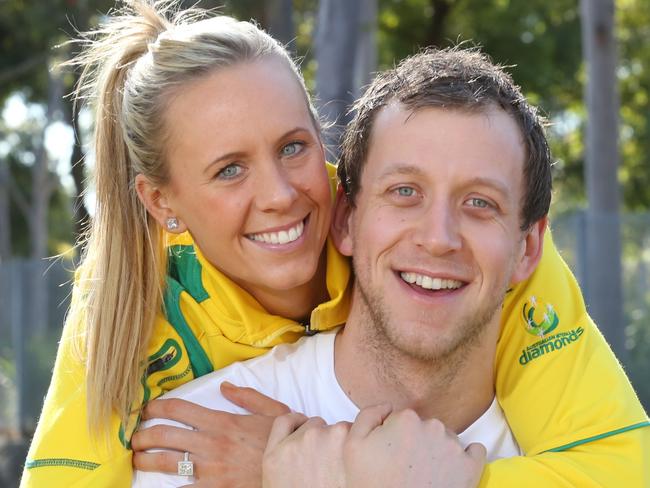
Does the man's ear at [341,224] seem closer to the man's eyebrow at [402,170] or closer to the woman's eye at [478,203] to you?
the man's eyebrow at [402,170]

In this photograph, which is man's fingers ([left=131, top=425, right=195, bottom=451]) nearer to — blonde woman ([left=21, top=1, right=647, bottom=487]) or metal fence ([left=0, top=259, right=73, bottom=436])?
blonde woman ([left=21, top=1, right=647, bottom=487])

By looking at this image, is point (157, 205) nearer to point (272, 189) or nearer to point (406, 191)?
point (272, 189)

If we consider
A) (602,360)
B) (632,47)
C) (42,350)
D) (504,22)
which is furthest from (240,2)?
(632,47)

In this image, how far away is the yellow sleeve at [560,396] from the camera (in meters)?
3.09

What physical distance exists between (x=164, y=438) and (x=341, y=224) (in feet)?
3.19

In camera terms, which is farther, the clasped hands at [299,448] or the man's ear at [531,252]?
the man's ear at [531,252]

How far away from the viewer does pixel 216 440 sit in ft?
10.4

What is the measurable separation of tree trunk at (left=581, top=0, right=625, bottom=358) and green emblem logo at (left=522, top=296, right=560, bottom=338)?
5.68 meters

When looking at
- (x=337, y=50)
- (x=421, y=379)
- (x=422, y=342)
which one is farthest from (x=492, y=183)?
(x=337, y=50)

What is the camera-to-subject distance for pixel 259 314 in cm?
368

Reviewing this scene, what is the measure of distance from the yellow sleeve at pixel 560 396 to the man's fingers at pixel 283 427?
587mm

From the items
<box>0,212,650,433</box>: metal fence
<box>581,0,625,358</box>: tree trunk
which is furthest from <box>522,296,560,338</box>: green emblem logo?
<box>0,212,650,433</box>: metal fence

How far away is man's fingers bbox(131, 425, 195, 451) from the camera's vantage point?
316 centimetres

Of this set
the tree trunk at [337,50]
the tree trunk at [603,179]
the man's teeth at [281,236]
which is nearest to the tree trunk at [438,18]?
the tree trunk at [603,179]
